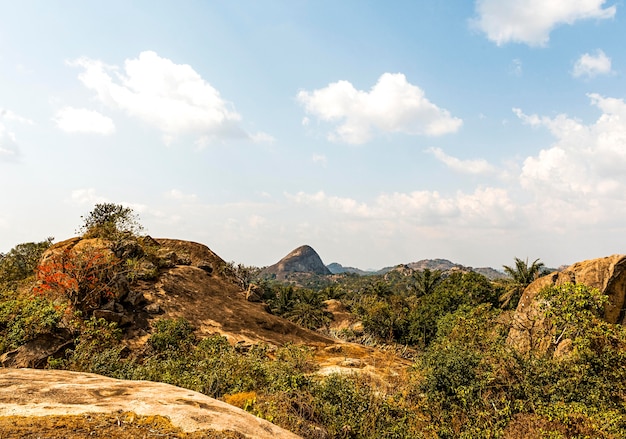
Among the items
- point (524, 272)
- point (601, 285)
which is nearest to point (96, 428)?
point (601, 285)

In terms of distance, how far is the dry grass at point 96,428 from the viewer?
351 cm

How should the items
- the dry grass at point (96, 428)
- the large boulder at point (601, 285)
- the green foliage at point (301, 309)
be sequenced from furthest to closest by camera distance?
1. the green foliage at point (301, 309)
2. the large boulder at point (601, 285)
3. the dry grass at point (96, 428)

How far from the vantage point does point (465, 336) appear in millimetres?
14828

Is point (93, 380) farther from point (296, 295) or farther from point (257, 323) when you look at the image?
point (296, 295)

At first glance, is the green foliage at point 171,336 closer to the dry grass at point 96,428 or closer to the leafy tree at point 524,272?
the dry grass at point 96,428

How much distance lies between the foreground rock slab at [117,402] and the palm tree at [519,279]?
113 feet

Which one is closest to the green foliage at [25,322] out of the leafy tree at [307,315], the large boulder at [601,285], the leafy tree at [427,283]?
the large boulder at [601,285]

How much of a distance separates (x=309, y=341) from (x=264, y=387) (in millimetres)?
15056

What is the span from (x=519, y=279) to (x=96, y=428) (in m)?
38.4

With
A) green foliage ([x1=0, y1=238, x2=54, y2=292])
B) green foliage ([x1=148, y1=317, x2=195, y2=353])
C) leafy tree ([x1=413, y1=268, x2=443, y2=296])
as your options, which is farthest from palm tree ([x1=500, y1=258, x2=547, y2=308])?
green foliage ([x1=0, y1=238, x2=54, y2=292])

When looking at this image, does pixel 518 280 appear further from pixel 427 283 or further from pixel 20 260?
→ pixel 20 260

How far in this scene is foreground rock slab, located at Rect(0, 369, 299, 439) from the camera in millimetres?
4125

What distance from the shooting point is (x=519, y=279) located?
1355 inches

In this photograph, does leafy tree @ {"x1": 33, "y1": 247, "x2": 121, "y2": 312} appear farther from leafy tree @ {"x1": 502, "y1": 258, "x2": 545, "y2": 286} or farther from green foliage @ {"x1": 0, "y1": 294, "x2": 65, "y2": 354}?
leafy tree @ {"x1": 502, "y1": 258, "x2": 545, "y2": 286}
